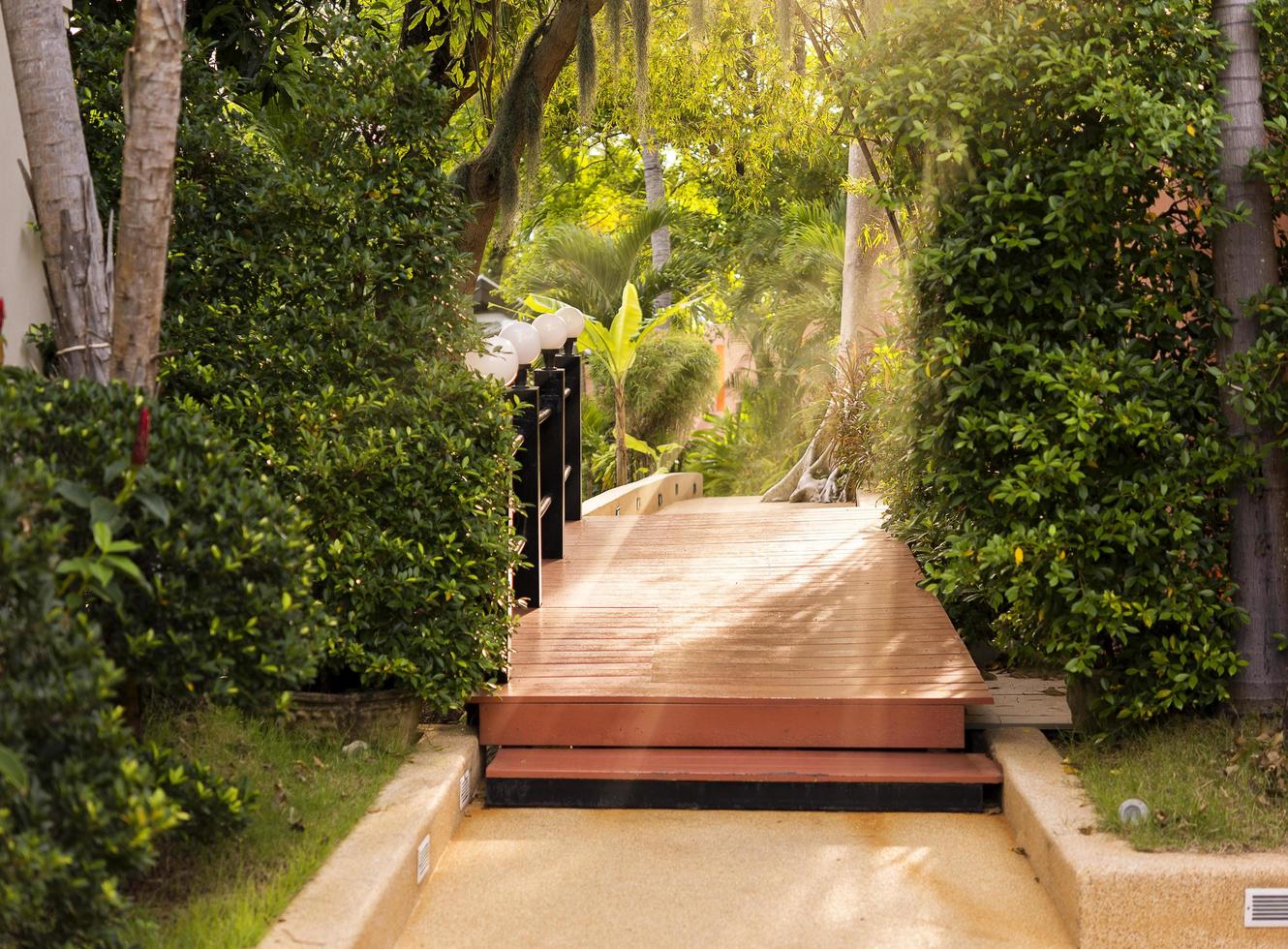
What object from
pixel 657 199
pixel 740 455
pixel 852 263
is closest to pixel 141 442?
pixel 852 263

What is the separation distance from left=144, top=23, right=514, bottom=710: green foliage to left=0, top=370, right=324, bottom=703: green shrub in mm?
1298

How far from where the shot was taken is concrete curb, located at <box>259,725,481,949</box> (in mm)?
3387

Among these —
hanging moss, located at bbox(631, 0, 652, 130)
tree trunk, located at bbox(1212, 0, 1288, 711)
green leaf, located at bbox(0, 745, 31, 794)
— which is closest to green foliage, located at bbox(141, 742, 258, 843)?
green leaf, located at bbox(0, 745, 31, 794)

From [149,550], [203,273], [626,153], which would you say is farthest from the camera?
[626,153]

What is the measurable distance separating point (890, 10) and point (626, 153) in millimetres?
20511

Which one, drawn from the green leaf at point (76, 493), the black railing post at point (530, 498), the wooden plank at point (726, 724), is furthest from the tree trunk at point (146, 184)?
the black railing post at point (530, 498)

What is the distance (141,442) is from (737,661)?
3117 millimetres

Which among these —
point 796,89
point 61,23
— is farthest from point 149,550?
point 796,89

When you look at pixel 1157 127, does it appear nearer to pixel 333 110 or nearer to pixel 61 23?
pixel 333 110

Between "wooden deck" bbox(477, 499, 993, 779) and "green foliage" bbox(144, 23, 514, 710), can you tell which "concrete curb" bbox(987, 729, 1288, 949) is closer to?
"wooden deck" bbox(477, 499, 993, 779)

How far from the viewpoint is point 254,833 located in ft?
12.6

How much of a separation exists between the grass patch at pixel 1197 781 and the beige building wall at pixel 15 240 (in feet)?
13.4

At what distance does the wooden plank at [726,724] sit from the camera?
5.04m

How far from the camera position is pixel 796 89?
15820 mm
